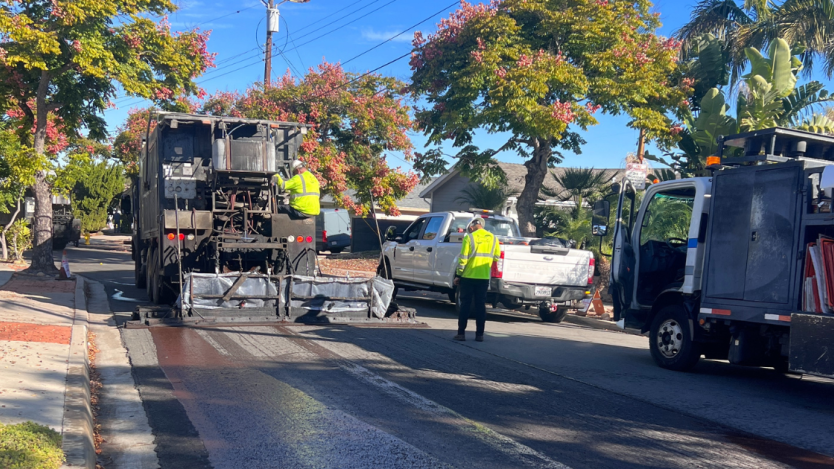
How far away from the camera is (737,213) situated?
24.4ft

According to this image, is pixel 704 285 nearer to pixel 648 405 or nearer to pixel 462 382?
pixel 648 405

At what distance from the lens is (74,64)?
14906 mm

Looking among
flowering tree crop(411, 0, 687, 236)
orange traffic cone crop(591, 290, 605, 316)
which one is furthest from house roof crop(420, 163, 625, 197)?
orange traffic cone crop(591, 290, 605, 316)

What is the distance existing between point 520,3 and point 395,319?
31.6 feet

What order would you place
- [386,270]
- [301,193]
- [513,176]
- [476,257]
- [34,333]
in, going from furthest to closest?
[513,176] → [386,270] → [301,193] → [476,257] → [34,333]

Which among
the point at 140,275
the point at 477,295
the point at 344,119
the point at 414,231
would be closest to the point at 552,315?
the point at 414,231

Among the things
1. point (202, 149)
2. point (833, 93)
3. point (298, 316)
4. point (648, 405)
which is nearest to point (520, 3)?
point (833, 93)

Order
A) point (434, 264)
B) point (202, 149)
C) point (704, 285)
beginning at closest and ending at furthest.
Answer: point (704, 285) < point (202, 149) < point (434, 264)

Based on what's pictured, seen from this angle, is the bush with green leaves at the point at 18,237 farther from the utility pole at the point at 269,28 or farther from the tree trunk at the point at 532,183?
the tree trunk at the point at 532,183

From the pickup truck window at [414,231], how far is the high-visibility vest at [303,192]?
346 cm

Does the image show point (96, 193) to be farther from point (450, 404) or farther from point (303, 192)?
point (450, 404)

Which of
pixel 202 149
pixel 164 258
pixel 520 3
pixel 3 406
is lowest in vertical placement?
pixel 3 406

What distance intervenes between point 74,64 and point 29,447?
1277cm

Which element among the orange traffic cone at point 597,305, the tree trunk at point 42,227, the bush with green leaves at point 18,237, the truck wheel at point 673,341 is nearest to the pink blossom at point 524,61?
the orange traffic cone at point 597,305
